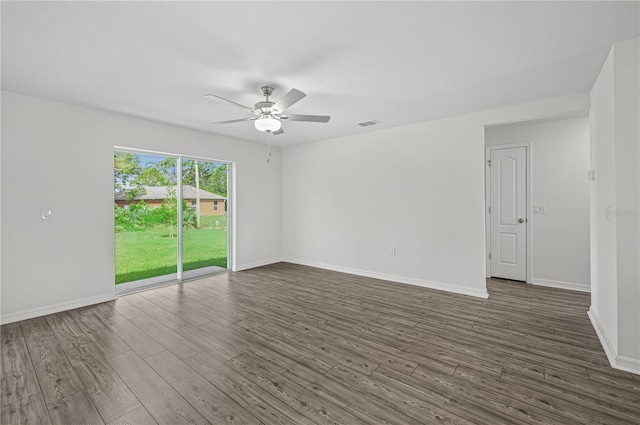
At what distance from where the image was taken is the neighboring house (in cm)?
434

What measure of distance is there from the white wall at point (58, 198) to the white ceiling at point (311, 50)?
0.26 m

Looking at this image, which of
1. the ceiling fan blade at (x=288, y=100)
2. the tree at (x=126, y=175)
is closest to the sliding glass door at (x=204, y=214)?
the tree at (x=126, y=175)

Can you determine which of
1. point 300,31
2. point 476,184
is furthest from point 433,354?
point 300,31

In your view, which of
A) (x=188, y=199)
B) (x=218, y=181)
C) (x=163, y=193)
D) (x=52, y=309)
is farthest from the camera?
(x=218, y=181)

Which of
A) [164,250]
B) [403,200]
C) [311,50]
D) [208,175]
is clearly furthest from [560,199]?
[164,250]

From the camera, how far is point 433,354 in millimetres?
2438

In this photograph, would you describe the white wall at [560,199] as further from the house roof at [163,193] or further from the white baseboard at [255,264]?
the house roof at [163,193]

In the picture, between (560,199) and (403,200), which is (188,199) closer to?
(403,200)

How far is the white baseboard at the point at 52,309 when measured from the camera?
3120 millimetres

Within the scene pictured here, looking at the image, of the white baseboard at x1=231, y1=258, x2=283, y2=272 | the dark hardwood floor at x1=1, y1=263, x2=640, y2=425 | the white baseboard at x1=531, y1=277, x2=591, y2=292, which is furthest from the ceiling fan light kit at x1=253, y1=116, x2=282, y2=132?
the white baseboard at x1=531, y1=277, x2=591, y2=292

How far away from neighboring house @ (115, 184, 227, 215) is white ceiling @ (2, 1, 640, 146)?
1.37m

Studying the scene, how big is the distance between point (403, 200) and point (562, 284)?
2752 mm

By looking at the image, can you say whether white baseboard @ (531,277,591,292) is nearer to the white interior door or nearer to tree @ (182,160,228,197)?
the white interior door

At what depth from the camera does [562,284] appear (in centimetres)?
425
